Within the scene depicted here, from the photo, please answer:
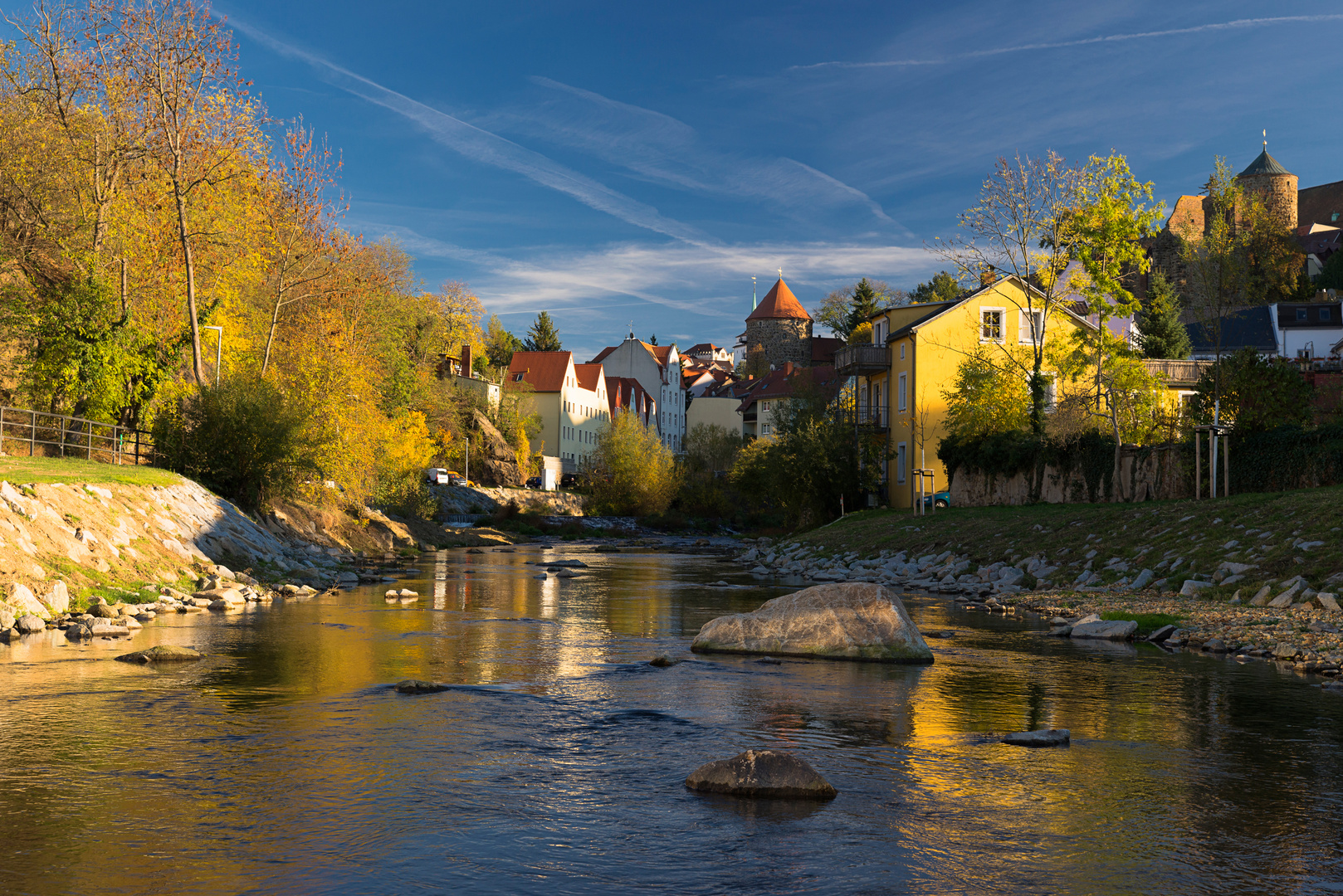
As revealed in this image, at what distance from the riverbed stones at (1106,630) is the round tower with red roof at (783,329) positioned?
120014 mm

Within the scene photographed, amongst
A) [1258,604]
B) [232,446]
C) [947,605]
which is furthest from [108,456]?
[1258,604]

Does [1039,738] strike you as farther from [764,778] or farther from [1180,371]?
[1180,371]

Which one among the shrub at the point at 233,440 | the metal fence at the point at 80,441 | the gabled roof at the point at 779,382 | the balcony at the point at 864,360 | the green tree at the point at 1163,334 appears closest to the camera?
the metal fence at the point at 80,441

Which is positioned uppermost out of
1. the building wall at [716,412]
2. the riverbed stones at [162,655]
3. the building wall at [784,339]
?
the building wall at [784,339]

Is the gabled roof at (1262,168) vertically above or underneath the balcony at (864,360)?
above

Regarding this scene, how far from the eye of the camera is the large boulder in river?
1598 centimetres

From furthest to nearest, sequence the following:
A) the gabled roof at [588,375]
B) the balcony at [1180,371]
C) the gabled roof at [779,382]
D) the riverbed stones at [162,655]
Answer: the gabled roof at [588,375] → the gabled roof at [779,382] → the balcony at [1180,371] → the riverbed stones at [162,655]

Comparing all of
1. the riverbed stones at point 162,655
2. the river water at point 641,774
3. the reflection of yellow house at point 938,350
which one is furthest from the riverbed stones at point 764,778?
the reflection of yellow house at point 938,350

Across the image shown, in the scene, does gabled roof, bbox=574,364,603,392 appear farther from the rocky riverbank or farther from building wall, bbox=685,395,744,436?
the rocky riverbank

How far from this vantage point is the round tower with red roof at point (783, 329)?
13975 cm

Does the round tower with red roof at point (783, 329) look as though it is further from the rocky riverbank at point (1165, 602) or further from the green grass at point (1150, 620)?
the green grass at point (1150, 620)

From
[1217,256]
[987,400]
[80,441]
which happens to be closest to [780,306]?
[1217,256]

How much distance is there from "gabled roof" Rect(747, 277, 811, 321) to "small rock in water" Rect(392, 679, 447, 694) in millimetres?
130675

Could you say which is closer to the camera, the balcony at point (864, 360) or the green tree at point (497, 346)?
the balcony at point (864, 360)
